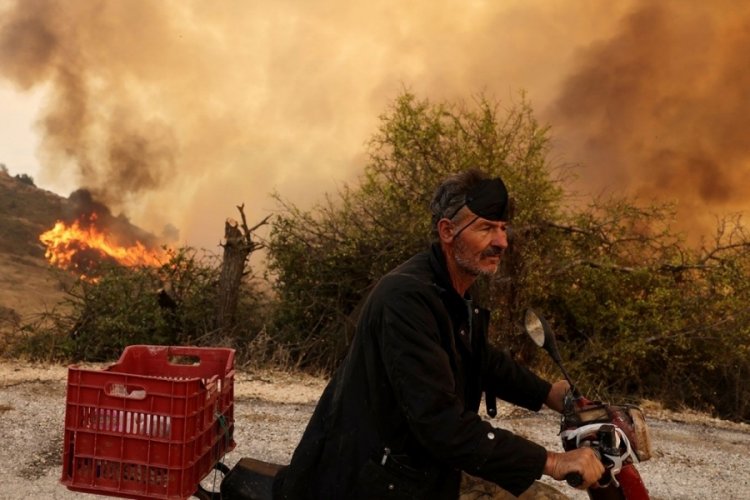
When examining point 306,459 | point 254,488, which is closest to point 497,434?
point 306,459

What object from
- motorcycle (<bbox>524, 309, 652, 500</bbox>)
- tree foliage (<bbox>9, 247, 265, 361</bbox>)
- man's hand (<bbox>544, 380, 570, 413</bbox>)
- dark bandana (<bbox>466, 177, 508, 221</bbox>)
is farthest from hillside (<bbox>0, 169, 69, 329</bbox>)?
motorcycle (<bbox>524, 309, 652, 500</bbox>)

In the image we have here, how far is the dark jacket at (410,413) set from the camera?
2.28m

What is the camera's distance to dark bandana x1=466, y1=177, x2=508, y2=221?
253 cm

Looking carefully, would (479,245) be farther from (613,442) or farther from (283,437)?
(283,437)

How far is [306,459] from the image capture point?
2.50m

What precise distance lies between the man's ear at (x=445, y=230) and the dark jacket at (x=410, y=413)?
0.16ft

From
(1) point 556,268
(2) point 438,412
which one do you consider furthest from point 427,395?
(1) point 556,268

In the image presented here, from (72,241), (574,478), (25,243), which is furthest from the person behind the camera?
(25,243)

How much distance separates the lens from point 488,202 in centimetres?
253

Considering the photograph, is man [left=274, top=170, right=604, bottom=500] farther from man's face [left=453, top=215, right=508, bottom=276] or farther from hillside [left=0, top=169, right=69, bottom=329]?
hillside [left=0, top=169, right=69, bottom=329]

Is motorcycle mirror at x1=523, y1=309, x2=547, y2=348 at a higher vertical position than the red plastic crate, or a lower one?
higher

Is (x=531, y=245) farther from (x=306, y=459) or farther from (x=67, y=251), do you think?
(x=67, y=251)

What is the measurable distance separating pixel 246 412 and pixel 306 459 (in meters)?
5.13

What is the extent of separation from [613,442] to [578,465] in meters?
0.16
